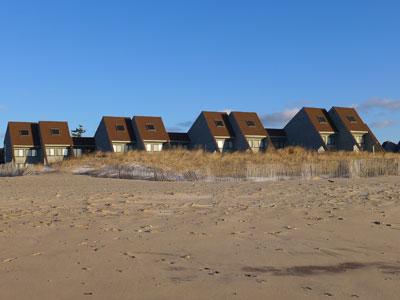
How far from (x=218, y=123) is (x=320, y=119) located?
1187cm

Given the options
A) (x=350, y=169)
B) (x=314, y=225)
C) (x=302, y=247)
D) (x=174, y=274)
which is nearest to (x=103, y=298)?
(x=174, y=274)

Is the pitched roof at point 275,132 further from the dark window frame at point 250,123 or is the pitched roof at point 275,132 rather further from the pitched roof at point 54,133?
the pitched roof at point 54,133

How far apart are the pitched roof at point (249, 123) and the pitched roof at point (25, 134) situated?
22575mm

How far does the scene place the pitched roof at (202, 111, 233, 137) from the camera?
196ft

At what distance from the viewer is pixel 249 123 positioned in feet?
203

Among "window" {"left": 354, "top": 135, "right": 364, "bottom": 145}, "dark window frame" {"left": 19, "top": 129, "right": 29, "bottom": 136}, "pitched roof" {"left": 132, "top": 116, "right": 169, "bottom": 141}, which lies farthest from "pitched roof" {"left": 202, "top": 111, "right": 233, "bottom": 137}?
"dark window frame" {"left": 19, "top": 129, "right": 29, "bottom": 136}

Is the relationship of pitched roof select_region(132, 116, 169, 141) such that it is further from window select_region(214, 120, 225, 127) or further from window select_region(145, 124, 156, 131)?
window select_region(214, 120, 225, 127)

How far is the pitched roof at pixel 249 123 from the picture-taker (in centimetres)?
6047

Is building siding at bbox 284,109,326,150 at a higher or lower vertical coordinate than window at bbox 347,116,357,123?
lower

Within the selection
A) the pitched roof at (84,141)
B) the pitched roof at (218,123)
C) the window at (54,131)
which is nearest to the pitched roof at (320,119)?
the pitched roof at (218,123)

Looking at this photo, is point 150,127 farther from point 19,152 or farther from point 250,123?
point 19,152

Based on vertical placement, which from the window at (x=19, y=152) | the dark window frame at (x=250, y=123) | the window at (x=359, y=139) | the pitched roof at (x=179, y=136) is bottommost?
the window at (x=19, y=152)

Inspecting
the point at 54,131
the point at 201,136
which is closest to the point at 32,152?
the point at 54,131

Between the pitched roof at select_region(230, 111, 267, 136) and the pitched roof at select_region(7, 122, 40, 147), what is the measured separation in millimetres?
22575
